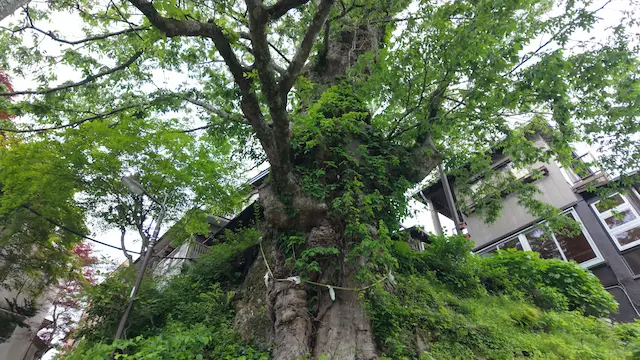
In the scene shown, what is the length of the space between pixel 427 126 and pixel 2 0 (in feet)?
20.0

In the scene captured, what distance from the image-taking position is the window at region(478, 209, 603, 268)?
11094 mm

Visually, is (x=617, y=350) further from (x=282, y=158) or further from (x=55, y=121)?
(x=55, y=121)

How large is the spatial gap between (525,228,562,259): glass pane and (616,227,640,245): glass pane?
72.4 inches

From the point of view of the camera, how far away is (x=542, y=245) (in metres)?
12.2

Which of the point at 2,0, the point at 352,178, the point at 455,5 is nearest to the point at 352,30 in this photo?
the point at 455,5

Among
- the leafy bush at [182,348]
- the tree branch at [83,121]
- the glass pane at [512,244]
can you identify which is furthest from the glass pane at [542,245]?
the tree branch at [83,121]

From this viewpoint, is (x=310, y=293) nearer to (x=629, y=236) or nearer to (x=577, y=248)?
(x=577, y=248)

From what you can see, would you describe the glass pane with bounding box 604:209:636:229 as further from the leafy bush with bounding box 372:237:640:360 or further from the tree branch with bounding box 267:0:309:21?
the tree branch with bounding box 267:0:309:21

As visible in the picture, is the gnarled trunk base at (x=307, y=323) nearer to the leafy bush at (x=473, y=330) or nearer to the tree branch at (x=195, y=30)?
the leafy bush at (x=473, y=330)

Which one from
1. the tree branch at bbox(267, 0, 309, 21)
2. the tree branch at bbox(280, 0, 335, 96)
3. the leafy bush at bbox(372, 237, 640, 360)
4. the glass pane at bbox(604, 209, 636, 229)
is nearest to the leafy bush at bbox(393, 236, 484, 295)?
the leafy bush at bbox(372, 237, 640, 360)

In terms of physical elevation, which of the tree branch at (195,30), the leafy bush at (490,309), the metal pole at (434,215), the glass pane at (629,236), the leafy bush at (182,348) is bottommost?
the leafy bush at (182,348)

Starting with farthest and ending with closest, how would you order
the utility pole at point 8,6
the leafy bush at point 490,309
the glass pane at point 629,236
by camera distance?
the glass pane at point 629,236
the leafy bush at point 490,309
the utility pole at point 8,6

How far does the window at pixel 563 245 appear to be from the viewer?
36.4ft

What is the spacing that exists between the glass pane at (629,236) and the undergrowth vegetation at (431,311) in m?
4.70
